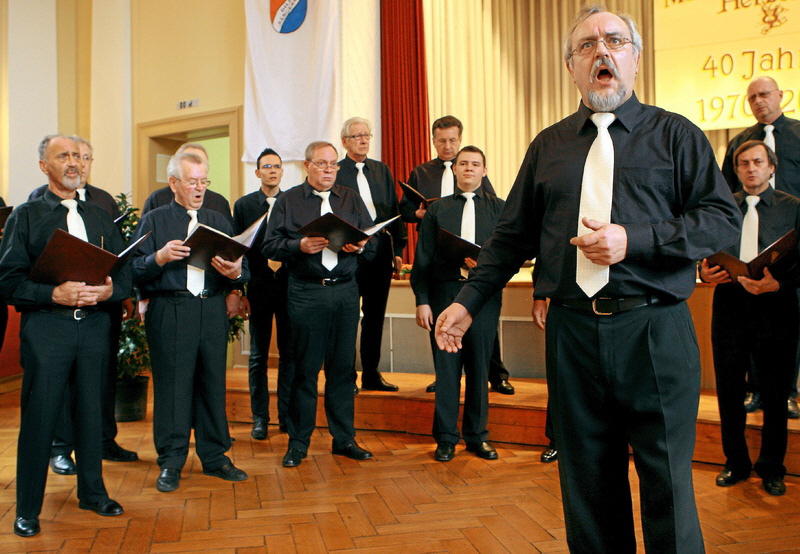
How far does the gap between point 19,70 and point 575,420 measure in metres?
7.06

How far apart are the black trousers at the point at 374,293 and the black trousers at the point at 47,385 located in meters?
1.80

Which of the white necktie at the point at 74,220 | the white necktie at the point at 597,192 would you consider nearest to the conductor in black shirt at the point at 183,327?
the white necktie at the point at 74,220

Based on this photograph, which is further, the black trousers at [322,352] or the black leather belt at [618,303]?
the black trousers at [322,352]

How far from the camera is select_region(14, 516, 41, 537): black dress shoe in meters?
2.88

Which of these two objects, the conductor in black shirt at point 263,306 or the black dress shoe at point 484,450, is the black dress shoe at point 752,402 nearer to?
the black dress shoe at point 484,450

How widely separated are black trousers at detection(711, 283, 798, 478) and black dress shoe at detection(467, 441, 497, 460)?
1.17 m

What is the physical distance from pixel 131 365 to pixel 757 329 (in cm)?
385

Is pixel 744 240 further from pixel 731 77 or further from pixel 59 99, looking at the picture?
pixel 59 99

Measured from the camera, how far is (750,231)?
3.39 metres

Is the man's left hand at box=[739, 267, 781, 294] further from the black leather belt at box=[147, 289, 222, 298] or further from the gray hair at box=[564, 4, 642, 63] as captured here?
the black leather belt at box=[147, 289, 222, 298]

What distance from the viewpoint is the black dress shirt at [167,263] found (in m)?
3.39

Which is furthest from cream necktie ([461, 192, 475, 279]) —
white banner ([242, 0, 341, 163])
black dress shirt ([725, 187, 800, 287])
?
white banner ([242, 0, 341, 163])

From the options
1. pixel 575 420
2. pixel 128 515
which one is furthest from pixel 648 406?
pixel 128 515

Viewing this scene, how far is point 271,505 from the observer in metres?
3.22
